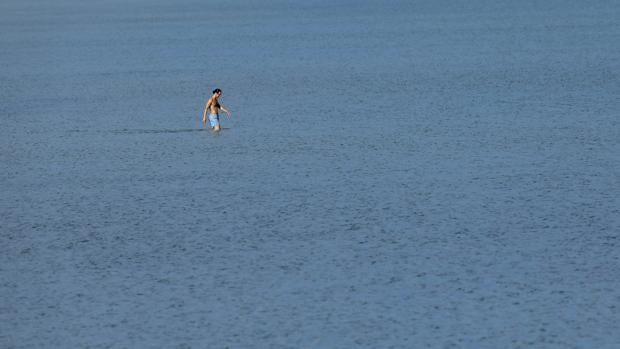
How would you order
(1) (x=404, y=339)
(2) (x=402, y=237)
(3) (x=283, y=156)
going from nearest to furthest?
(1) (x=404, y=339) → (2) (x=402, y=237) → (3) (x=283, y=156)

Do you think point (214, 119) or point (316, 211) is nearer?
point (316, 211)

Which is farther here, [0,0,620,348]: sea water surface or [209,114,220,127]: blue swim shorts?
[209,114,220,127]: blue swim shorts

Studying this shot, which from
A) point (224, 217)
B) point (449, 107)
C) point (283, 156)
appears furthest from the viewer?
point (449, 107)

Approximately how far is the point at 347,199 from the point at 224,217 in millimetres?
3354

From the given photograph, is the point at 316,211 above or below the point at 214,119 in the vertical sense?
above

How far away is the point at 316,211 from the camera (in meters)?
29.6

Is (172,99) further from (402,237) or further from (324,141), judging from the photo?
(402,237)

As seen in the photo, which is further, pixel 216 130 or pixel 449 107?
pixel 449 107

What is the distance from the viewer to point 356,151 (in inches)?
1497

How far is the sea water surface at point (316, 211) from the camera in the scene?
21.0 meters

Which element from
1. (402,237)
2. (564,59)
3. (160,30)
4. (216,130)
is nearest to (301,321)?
(402,237)

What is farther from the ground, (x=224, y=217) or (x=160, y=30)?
(x=224, y=217)

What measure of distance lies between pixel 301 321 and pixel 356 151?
1750 centimetres

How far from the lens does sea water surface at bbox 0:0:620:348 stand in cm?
2097
